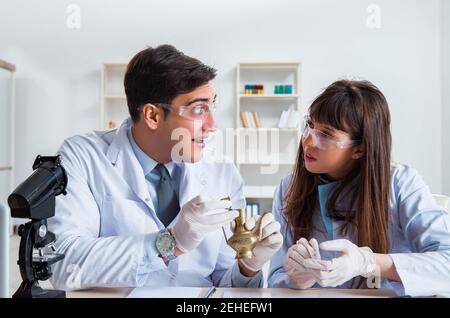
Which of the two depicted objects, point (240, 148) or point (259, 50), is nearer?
point (240, 148)

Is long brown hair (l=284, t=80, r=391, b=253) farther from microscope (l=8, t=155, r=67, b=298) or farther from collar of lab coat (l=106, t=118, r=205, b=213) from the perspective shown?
microscope (l=8, t=155, r=67, b=298)

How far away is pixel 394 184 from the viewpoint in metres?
0.86

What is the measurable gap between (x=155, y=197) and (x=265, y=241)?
302 millimetres

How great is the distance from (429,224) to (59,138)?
1071 millimetres

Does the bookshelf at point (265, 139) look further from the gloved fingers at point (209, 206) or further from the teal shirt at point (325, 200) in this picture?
the gloved fingers at point (209, 206)

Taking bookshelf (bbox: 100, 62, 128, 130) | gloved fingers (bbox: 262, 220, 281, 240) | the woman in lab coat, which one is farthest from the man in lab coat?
bookshelf (bbox: 100, 62, 128, 130)

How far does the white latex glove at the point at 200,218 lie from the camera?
0.70m

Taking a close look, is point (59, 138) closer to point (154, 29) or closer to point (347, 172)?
point (154, 29)

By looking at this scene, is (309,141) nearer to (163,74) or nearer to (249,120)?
(163,74)

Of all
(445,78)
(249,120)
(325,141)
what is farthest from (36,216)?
(445,78)

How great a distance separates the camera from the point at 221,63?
149cm

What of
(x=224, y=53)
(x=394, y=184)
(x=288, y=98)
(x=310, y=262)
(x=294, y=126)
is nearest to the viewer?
(x=310, y=262)

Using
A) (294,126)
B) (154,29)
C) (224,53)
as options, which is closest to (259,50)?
(224,53)
